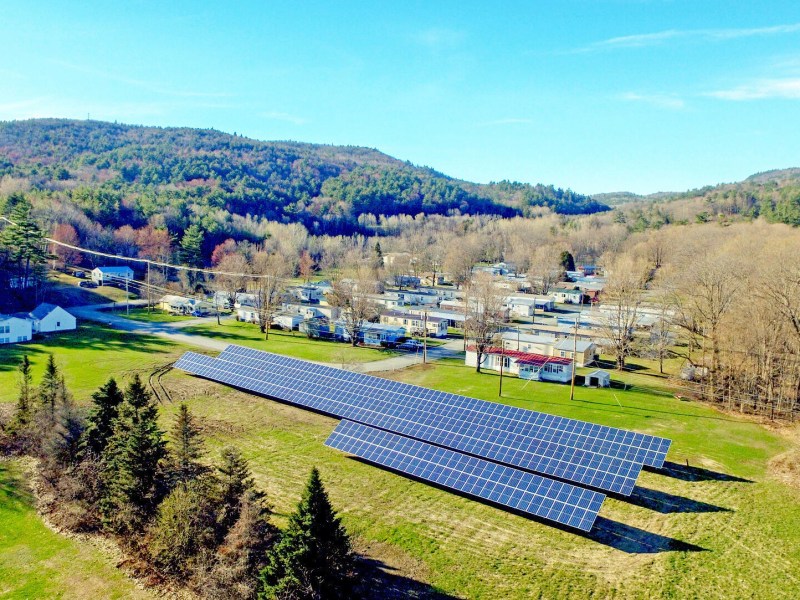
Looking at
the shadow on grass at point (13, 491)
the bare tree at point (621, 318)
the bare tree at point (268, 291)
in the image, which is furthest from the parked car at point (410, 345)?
the shadow on grass at point (13, 491)

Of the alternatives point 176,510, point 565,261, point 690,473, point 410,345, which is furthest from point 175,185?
point 690,473

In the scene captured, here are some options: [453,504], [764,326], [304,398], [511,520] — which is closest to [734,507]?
[511,520]

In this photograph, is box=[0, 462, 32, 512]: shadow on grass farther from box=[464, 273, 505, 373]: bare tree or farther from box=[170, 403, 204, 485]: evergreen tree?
box=[464, 273, 505, 373]: bare tree

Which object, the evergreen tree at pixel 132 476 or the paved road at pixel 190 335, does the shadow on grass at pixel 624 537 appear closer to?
the evergreen tree at pixel 132 476

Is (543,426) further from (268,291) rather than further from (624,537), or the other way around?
(268,291)

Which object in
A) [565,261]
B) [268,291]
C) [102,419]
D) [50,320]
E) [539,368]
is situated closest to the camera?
[102,419]

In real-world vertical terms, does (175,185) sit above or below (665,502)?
above
